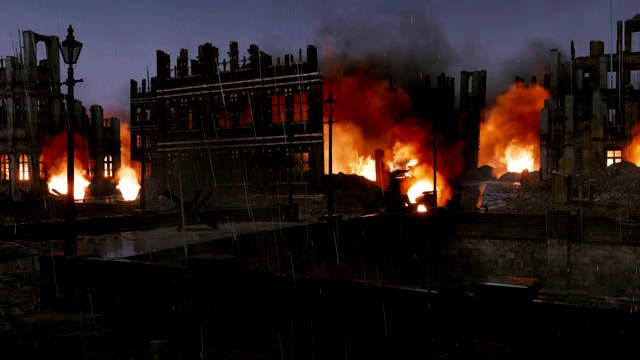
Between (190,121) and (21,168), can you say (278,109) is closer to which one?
(190,121)

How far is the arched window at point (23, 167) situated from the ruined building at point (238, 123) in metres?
9.84

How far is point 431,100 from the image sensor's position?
186 ft

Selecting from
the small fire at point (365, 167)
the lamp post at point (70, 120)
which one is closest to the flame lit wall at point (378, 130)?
the small fire at point (365, 167)

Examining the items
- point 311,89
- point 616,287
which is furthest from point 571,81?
point 616,287

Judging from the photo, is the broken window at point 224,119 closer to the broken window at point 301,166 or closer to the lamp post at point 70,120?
the broken window at point 301,166

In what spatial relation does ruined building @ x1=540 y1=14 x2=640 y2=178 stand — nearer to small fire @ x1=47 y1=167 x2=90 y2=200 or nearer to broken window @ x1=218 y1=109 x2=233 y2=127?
broken window @ x1=218 y1=109 x2=233 y2=127

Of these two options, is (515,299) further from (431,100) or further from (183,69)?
(431,100)

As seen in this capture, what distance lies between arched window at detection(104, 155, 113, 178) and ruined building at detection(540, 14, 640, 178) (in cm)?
4009

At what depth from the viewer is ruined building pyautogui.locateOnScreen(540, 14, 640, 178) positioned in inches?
1693

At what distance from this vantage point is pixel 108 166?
4866 cm

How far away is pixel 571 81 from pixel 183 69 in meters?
36.5

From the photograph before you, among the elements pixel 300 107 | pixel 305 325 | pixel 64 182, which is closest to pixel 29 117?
pixel 64 182

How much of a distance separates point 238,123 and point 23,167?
17.4m

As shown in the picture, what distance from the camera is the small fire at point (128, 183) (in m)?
44.0
